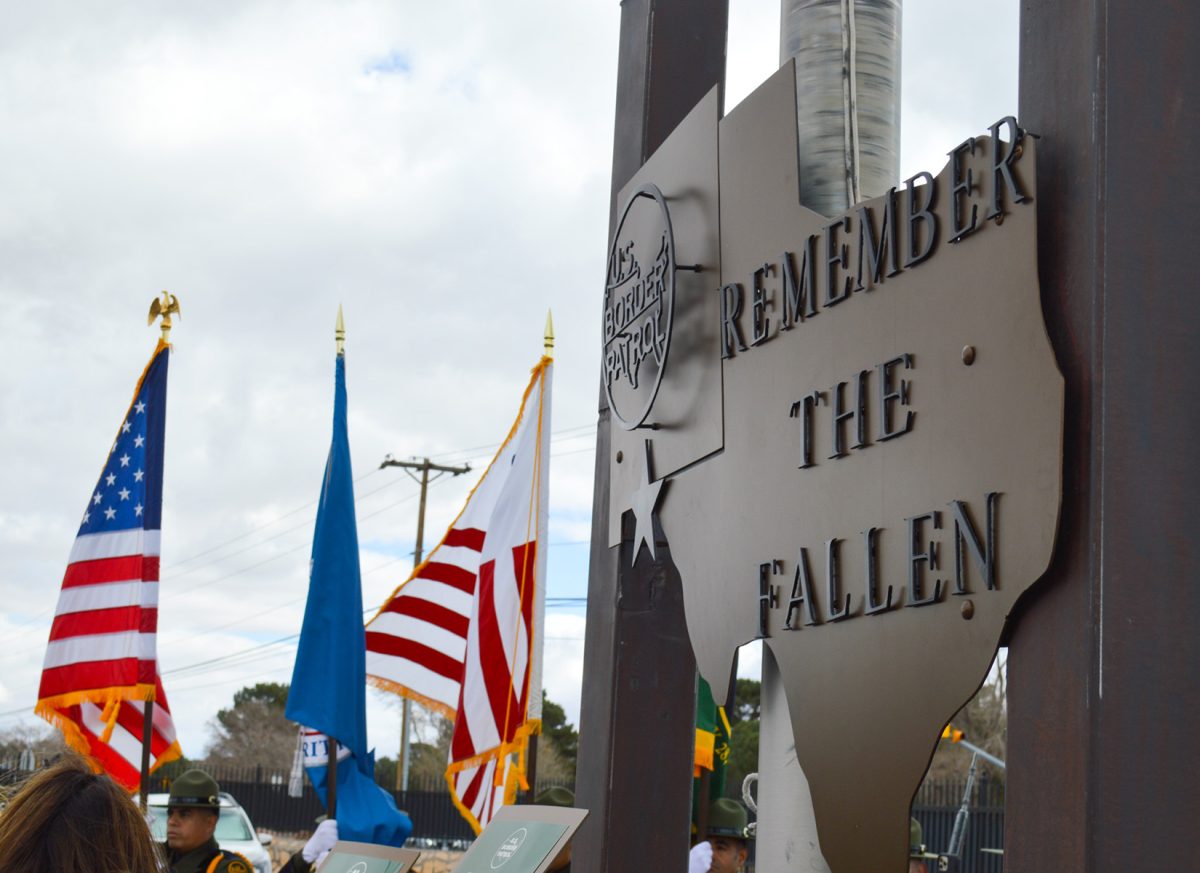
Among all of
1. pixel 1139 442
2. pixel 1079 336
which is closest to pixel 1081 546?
pixel 1139 442

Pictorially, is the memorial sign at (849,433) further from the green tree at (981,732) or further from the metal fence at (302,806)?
the green tree at (981,732)

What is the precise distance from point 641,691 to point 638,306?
0.81 meters

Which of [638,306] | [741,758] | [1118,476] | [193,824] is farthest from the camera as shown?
[741,758]

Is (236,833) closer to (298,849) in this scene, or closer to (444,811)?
(298,849)

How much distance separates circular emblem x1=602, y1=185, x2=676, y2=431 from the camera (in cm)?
288

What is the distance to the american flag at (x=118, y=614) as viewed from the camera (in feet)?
24.0

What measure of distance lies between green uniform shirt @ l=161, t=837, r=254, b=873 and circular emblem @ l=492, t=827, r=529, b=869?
4035mm

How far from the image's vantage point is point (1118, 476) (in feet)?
5.17

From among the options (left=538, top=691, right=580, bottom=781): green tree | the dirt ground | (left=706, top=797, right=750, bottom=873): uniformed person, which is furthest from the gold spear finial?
(left=538, top=691, right=580, bottom=781): green tree

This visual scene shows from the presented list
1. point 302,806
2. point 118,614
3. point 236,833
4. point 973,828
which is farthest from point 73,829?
point 302,806

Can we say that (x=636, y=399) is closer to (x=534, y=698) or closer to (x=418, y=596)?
(x=534, y=698)

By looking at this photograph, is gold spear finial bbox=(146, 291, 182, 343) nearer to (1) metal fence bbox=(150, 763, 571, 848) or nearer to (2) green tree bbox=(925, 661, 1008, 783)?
(1) metal fence bbox=(150, 763, 571, 848)

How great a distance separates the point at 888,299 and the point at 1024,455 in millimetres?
442

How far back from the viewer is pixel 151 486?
766 cm
